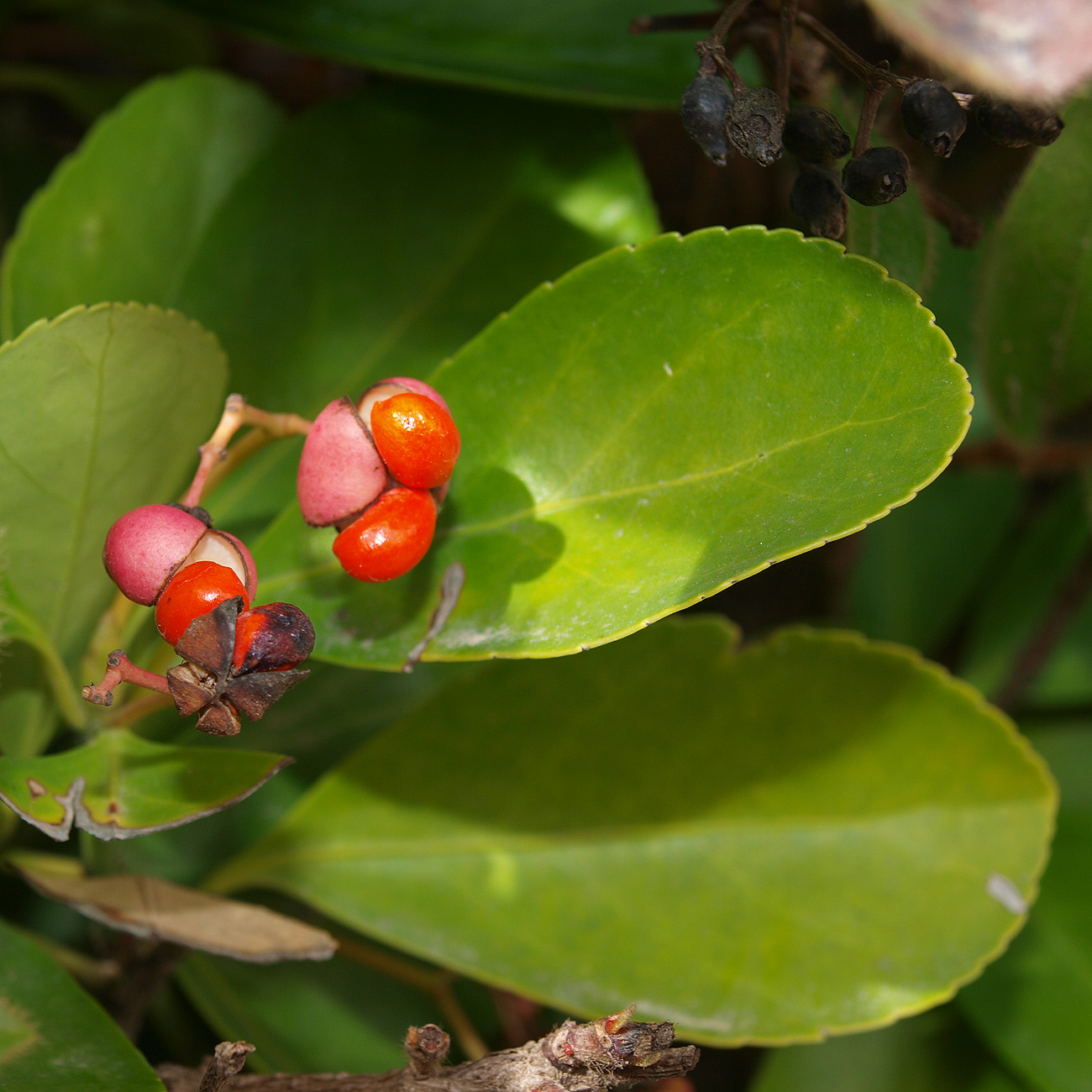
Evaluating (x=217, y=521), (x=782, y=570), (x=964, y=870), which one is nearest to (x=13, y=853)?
(x=217, y=521)

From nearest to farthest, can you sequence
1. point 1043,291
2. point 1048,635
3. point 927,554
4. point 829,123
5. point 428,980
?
point 829,123
point 1043,291
point 428,980
point 1048,635
point 927,554

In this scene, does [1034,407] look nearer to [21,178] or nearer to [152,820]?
[152,820]

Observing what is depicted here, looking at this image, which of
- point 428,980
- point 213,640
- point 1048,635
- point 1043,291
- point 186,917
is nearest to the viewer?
point 213,640

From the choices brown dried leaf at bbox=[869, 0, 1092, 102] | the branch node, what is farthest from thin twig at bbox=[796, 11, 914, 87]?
the branch node

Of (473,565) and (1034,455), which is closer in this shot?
(473,565)

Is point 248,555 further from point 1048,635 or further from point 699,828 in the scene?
point 1048,635

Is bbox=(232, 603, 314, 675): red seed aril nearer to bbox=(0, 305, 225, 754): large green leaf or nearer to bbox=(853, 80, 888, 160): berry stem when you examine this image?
bbox=(0, 305, 225, 754): large green leaf

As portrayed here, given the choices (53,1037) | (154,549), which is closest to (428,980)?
(53,1037)
